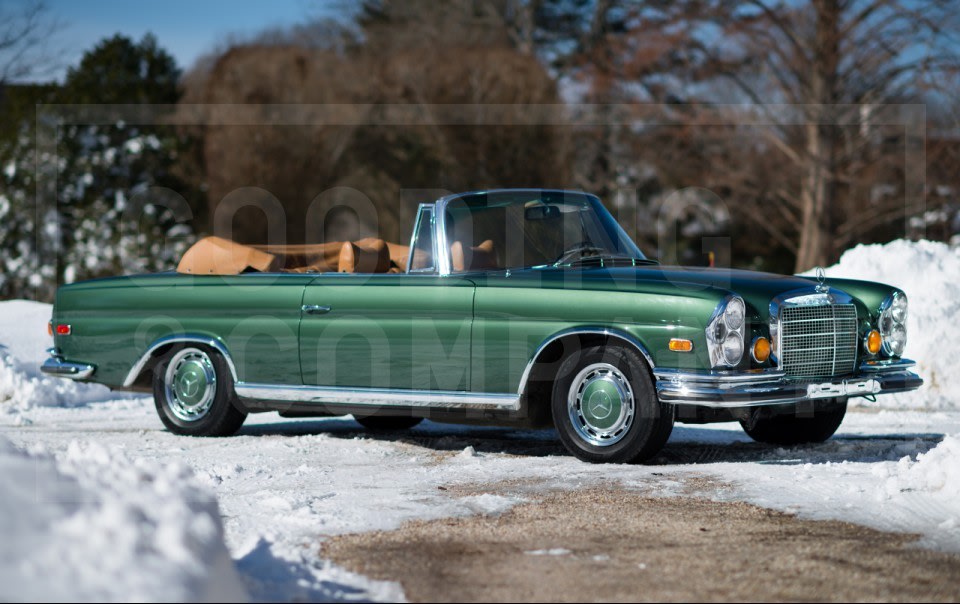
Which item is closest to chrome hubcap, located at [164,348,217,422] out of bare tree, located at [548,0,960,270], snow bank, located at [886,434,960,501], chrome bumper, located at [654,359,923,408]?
chrome bumper, located at [654,359,923,408]

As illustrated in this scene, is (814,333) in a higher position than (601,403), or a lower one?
higher

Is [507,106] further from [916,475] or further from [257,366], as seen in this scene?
[916,475]

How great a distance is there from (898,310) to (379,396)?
3419 millimetres

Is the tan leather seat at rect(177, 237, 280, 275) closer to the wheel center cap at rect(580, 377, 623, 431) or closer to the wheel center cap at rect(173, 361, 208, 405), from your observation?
the wheel center cap at rect(173, 361, 208, 405)

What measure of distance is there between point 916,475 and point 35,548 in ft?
14.4

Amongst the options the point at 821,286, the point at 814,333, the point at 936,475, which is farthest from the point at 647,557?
the point at 821,286

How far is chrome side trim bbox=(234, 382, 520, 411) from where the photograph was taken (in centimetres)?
798

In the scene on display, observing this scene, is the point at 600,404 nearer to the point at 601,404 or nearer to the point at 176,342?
the point at 601,404

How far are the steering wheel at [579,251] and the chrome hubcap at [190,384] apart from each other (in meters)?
2.77

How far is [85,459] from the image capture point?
17.5 ft

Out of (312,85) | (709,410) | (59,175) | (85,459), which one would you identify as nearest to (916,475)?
(709,410)

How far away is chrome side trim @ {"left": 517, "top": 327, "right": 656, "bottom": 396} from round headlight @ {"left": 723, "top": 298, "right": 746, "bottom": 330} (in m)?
0.49

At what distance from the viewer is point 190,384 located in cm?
954

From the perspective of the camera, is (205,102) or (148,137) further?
(205,102)
